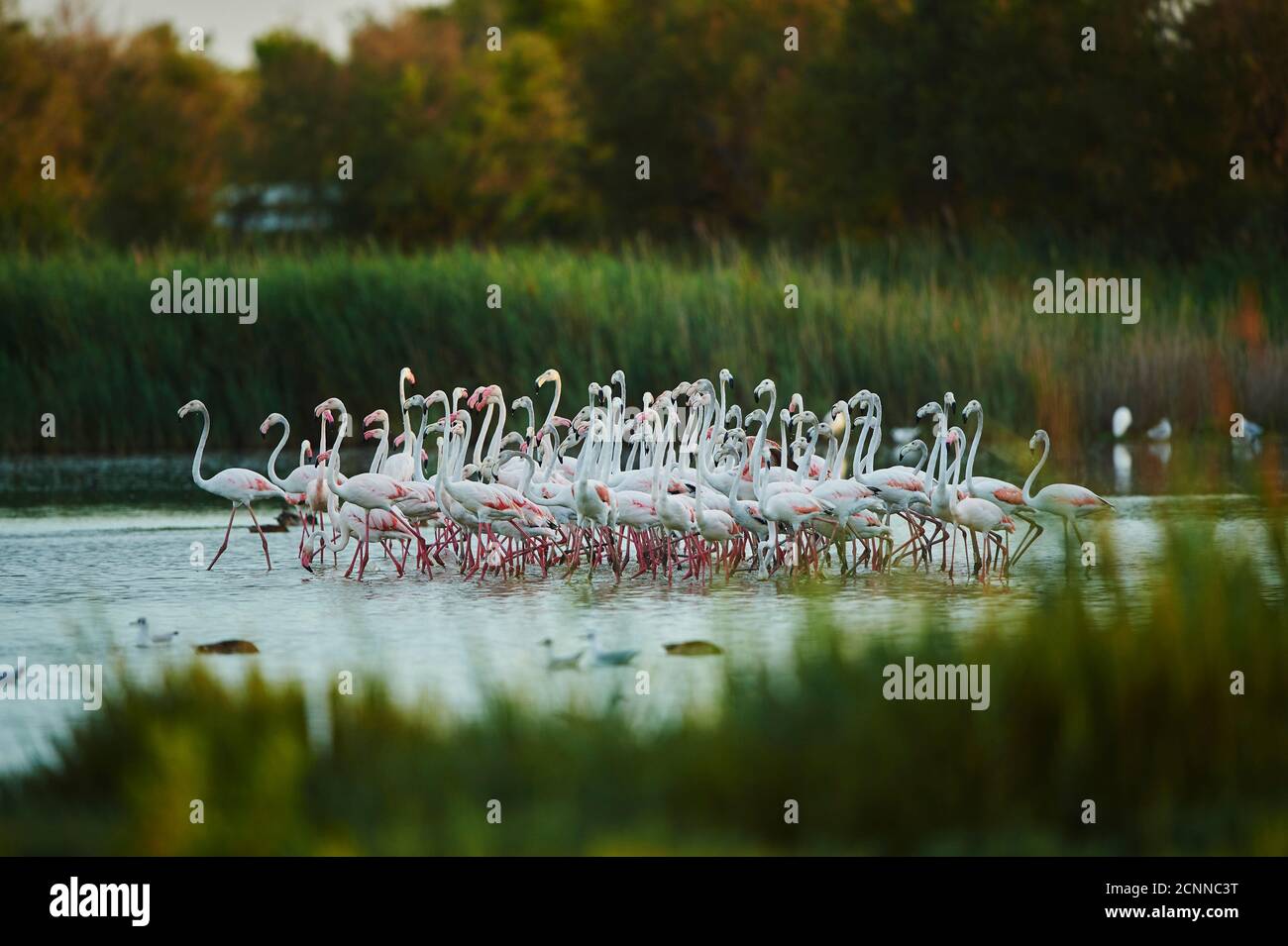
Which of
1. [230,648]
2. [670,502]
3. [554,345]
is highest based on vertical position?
[554,345]

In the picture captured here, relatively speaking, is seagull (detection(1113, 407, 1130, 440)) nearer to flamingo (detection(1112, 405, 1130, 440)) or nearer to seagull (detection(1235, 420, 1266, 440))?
flamingo (detection(1112, 405, 1130, 440))

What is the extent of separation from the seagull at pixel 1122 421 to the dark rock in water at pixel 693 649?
11.4 m

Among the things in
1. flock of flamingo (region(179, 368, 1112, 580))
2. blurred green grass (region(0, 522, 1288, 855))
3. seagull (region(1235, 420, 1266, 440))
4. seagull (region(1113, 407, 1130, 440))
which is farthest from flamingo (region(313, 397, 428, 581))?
seagull (region(1235, 420, 1266, 440))

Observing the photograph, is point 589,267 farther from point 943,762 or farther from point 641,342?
point 943,762

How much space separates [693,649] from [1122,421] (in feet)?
38.1

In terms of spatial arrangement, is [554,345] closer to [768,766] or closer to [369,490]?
[369,490]

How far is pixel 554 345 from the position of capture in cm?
1967

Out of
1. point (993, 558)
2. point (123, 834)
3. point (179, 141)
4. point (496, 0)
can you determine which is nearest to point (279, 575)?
point (993, 558)

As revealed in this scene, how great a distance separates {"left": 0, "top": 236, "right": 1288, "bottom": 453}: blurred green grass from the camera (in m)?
18.9

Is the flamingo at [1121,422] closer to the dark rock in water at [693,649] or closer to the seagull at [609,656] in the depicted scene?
the dark rock in water at [693,649]

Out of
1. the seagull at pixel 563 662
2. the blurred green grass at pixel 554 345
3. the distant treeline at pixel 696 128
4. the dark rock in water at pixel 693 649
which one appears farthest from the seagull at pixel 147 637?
the distant treeline at pixel 696 128

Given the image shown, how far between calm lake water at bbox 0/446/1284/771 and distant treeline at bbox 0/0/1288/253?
52.2 ft

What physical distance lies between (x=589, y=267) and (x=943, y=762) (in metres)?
15.4

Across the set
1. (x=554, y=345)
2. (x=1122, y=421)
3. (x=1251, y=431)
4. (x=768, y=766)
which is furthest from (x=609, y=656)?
(x=1122, y=421)
